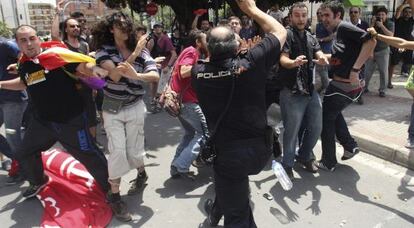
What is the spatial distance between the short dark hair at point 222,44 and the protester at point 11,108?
2.89 meters

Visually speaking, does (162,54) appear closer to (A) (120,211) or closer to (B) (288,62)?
(B) (288,62)

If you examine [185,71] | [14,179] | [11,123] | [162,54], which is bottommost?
[14,179]

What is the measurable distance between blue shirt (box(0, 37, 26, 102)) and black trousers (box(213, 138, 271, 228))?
2.94 m

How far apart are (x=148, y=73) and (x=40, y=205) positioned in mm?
1833

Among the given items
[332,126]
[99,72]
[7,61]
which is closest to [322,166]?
[332,126]

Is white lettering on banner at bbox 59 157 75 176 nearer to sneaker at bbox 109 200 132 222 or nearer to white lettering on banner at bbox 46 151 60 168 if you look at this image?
white lettering on banner at bbox 46 151 60 168

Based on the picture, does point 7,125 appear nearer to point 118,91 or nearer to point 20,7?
point 118,91

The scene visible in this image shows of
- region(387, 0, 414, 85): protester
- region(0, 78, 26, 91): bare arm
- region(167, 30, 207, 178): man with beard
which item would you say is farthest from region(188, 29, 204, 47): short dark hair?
region(387, 0, 414, 85): protester

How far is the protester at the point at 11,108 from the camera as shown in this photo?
4.54 metres

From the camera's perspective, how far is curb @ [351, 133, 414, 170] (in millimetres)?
4668

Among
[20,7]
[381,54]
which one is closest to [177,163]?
[381,54]

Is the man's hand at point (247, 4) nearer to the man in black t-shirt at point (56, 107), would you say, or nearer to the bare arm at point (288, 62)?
the bare arm at point (288, 62)

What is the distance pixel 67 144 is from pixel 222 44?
204 cm

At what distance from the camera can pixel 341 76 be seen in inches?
172
